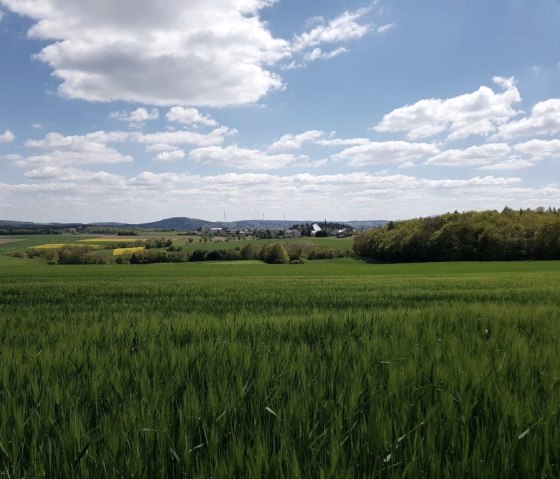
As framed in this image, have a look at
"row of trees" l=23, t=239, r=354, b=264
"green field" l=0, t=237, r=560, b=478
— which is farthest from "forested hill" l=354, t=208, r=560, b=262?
"green field" l=0, t=237, r=560, b=478

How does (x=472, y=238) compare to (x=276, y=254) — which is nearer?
(x=472, y=238)

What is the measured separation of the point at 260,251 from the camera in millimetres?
104000

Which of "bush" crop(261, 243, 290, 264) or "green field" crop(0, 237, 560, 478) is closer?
"green field" crop(0, 237, 560, 478)

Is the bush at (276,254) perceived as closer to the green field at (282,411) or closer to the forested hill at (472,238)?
the forested hill at (472,238)

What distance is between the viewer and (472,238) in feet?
283

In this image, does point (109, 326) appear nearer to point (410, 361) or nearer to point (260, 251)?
point (410, 361)

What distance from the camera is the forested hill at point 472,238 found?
258 feet

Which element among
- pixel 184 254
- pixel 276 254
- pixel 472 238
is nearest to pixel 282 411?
pixel 472 238

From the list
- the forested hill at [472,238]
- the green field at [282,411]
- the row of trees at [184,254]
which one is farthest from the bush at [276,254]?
the green field at [282,411]

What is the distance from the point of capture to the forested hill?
258 feet

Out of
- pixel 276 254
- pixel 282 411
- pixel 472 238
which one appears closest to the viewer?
pixel 282 411

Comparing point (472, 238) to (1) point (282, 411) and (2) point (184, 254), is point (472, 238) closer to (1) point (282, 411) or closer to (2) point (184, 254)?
(2) point (184, 254)

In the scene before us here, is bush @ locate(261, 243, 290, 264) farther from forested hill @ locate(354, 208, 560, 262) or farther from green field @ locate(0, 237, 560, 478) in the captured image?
green field @ locate(0, 237, 560, 478)

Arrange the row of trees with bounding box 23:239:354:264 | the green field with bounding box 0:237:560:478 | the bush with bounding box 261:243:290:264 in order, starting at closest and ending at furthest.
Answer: the green field with bounding box 0:237:560:478 → the row of trees with bounding box 23:239:354:264 → the bush with bounding box 261:243:290:264
